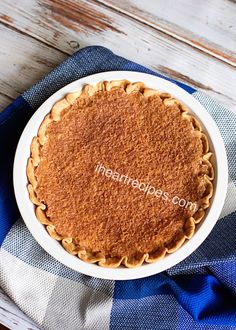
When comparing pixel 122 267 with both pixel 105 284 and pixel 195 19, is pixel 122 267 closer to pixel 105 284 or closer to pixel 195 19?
pixel 105 284

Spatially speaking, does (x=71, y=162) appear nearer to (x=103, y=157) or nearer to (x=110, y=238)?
(x=103, y=157)

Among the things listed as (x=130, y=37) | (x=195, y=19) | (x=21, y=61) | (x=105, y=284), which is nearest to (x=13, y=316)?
(x=105, y=284)

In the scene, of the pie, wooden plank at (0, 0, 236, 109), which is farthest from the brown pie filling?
wooden plank at (0, 0, 236, 109)

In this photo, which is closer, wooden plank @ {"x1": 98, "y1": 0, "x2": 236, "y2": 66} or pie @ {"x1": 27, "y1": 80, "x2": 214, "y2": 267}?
pie @ {"x1": 27, "y1": 80, "x2": 214, "y2": 267}

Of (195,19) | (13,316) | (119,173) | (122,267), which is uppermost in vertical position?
(195,19)

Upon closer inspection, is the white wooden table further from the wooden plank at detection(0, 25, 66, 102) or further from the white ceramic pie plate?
the white ceramic pie plate

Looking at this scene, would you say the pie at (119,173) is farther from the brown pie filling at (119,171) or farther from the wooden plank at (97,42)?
the wooden plank at (97,42)
